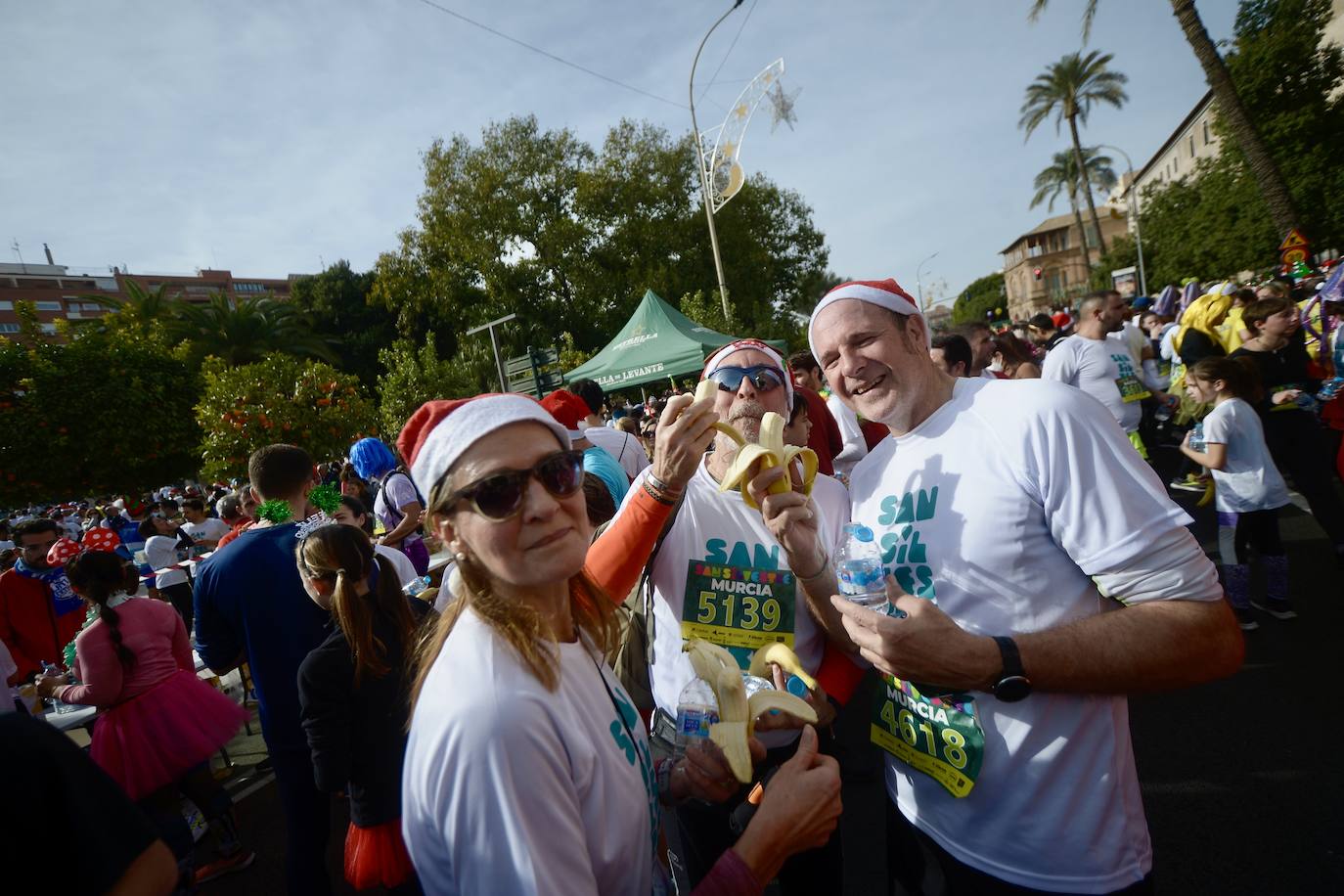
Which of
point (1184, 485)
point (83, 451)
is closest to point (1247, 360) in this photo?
point (1184, 485)

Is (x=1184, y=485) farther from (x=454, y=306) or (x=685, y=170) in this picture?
(x=454, y=306)

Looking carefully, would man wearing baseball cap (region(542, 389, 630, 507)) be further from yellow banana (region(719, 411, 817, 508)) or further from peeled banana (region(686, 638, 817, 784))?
peeled banana (region(686, 638, 817, 784))

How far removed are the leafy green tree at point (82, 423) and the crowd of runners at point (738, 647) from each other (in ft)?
51.5

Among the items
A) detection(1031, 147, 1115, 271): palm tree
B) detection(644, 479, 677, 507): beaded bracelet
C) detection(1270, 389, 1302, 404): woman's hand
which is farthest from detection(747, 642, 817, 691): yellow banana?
detection(1031, 147, 1115, 271): palm tree

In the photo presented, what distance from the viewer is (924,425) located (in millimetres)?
→ 1885

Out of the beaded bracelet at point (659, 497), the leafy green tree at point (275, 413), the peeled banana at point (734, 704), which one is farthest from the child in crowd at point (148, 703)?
the leafy green tree at point (275, 413)

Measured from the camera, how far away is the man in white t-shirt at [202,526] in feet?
29.0

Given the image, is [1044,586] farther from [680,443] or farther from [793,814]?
[680,443]

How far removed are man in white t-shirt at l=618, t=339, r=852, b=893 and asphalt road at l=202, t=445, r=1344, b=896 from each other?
143cm

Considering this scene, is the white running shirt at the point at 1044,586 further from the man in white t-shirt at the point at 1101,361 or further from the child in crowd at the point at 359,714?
the man in white t-shirt at the point at 1101,361

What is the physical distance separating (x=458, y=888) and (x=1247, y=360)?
20.3 ft

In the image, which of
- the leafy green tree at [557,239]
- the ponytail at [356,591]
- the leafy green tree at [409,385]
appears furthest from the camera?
the leafy green tree at [557,239]

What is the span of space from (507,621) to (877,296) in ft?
5.05

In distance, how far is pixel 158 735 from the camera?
12.3 feet
